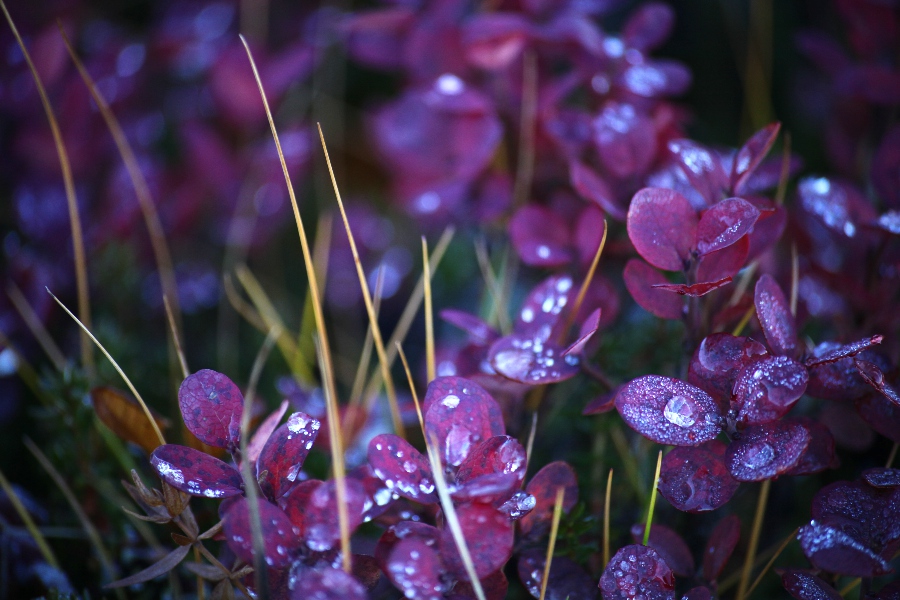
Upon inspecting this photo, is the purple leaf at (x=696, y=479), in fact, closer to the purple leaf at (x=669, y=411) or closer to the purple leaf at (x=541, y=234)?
the purple leaf at (x=669, y=411)

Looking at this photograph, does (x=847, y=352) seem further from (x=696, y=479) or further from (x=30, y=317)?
(x=30, y=317)

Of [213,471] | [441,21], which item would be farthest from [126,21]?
[213,471]

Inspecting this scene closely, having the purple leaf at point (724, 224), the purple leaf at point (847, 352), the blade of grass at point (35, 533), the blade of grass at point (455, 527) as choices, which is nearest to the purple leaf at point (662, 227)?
the purple leaf at point (724, 224)

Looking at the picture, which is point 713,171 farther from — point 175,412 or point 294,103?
point 294,103

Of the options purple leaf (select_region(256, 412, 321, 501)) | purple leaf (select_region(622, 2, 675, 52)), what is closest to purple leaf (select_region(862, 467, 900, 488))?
purple leaf (select_region(256, 412, 321, 501))

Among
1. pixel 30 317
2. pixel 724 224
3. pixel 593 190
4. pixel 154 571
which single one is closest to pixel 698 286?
pixel 724 224

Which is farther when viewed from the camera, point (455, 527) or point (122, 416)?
point (122, 416)

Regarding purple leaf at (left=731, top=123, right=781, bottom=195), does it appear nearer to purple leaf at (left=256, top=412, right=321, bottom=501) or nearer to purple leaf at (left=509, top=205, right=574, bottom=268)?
purple leaf at (left=509, top=205, right=574, bottom=268)
